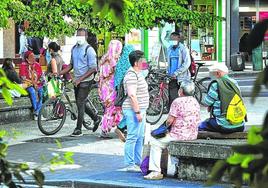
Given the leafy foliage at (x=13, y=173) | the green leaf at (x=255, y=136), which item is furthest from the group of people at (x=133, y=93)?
the green leaf at (x=255, y=136)

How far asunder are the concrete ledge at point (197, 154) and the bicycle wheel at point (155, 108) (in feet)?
21.6

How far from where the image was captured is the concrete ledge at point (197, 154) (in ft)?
29.6

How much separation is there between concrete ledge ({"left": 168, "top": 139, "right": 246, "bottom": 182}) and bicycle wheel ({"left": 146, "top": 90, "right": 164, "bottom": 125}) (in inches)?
259

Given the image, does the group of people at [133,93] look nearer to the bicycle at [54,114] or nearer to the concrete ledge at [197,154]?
the concrete ledge at [197,154]

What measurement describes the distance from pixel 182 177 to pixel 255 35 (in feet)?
24.7

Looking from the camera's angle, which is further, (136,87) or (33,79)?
(33,79)

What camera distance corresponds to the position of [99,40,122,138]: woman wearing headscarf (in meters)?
13.5

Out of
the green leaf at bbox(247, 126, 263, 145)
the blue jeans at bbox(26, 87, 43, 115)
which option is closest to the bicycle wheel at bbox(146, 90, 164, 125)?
the blue jeans at bbox(26, 87, 43, 115)

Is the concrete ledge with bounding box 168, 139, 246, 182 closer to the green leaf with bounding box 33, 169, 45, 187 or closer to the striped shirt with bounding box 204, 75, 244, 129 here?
the striped shirt with bounding box 204, 75, 244, 129

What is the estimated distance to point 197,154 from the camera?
30.3ft

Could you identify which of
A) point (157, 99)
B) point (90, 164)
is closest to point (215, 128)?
point (90, 164)

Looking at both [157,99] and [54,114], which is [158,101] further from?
[54,114]

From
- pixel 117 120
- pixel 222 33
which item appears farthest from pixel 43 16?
pixel 222 33

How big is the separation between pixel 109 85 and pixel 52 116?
144 centimetres
